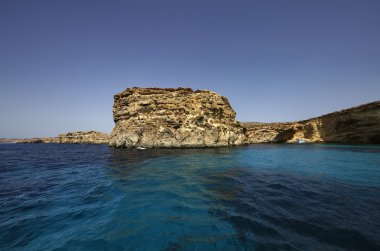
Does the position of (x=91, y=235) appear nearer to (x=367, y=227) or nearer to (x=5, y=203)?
(x=5, y=203)

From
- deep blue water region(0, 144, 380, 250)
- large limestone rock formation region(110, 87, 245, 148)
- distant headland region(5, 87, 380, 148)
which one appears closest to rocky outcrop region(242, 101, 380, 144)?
distant headland region(5, 87, 380, 148)

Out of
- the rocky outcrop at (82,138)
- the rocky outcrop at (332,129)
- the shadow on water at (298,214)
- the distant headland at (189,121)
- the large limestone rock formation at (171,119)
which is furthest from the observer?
the rocky outcrop at (82,138)

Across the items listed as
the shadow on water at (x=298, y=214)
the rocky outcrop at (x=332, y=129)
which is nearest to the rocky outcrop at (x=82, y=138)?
the rocky outcrop at (x=332, y=129)

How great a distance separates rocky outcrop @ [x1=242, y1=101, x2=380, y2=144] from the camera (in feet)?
138

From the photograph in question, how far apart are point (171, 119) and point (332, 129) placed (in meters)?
46.2

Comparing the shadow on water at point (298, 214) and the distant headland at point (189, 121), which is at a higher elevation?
the distant headland at point (189, 121)

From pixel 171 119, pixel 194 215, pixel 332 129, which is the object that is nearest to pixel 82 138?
pixel 171 119

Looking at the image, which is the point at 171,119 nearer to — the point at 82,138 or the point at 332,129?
the point at 332,129

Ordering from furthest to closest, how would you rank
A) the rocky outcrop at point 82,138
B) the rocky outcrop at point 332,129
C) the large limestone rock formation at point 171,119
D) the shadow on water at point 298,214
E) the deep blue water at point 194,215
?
1. the rocky outcrop at point 82,138
2. the large limestone rock formation at point 171,119
3. the rocky outcrop at point 332,129
4. the deep blue water at point 194,215
5. the shadow on water at point 298,214

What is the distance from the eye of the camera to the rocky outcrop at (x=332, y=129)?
4200cm

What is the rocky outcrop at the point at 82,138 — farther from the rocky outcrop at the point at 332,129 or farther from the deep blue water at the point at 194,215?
the deep blue water at the point at 194,215

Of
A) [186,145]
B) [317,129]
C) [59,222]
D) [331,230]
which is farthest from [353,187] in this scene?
[317,129]

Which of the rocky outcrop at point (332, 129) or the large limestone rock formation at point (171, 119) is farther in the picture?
the large limestone rock formation at point (171, 119)

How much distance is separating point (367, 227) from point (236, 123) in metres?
47.5
